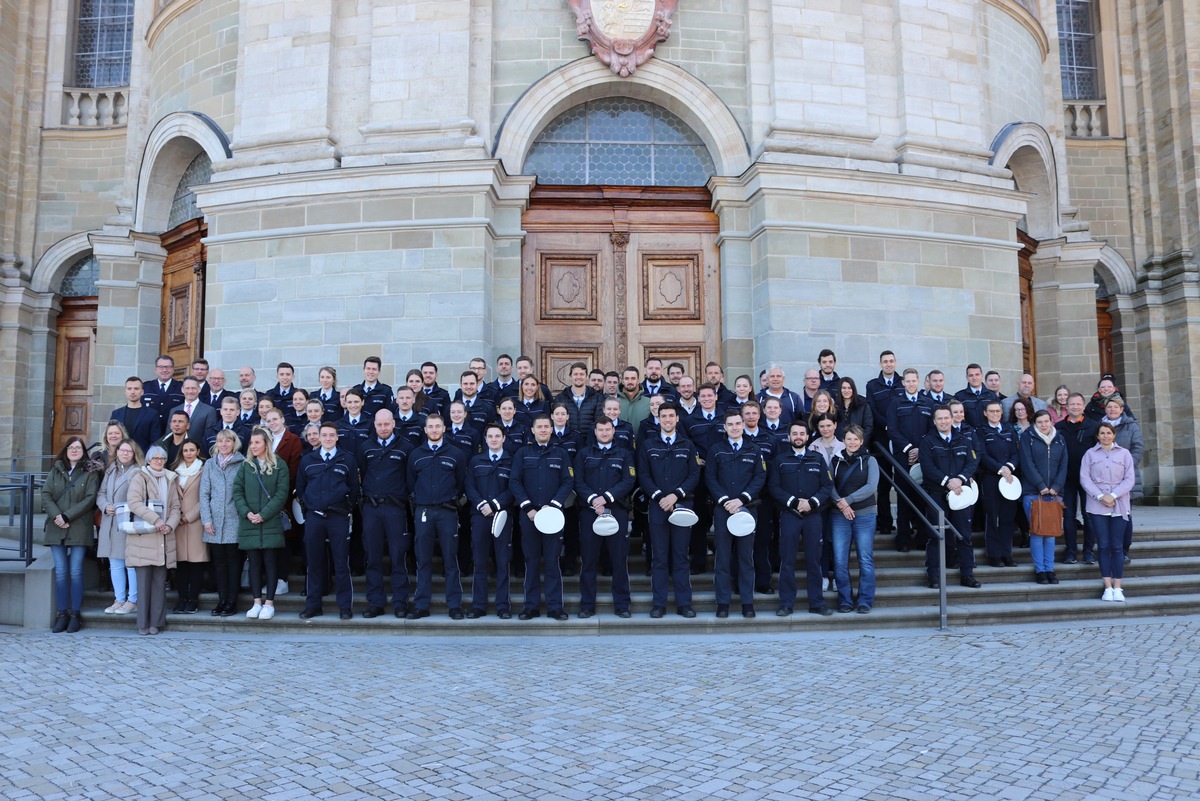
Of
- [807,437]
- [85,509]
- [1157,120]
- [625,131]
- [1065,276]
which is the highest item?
[1157,120]

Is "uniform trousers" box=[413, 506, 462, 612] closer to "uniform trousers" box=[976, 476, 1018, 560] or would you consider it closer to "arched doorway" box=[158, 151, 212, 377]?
"uniform trousers" box=[976, 476, 1018, 560]

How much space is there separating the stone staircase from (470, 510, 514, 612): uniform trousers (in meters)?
0.18

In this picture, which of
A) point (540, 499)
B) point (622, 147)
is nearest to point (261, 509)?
point (540, 499)

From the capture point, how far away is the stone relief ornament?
11992 millimetres

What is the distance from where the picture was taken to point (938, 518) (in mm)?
8320

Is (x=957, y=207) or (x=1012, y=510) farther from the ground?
(x=957, y=207)

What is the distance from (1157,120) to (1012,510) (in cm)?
1382

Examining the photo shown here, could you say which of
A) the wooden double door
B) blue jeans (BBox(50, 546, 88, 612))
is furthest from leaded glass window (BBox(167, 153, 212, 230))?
blue jeans (BBox(50, 546, 88, 612))

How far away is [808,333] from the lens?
457 inches

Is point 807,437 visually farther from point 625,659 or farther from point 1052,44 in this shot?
point 1052,44

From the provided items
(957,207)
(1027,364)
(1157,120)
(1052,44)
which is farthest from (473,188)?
(1157,120)

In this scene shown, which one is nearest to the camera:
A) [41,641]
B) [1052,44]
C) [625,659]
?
[625,659]

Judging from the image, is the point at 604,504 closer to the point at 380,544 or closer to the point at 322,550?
the point at 380,544

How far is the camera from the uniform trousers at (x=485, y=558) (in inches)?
312
